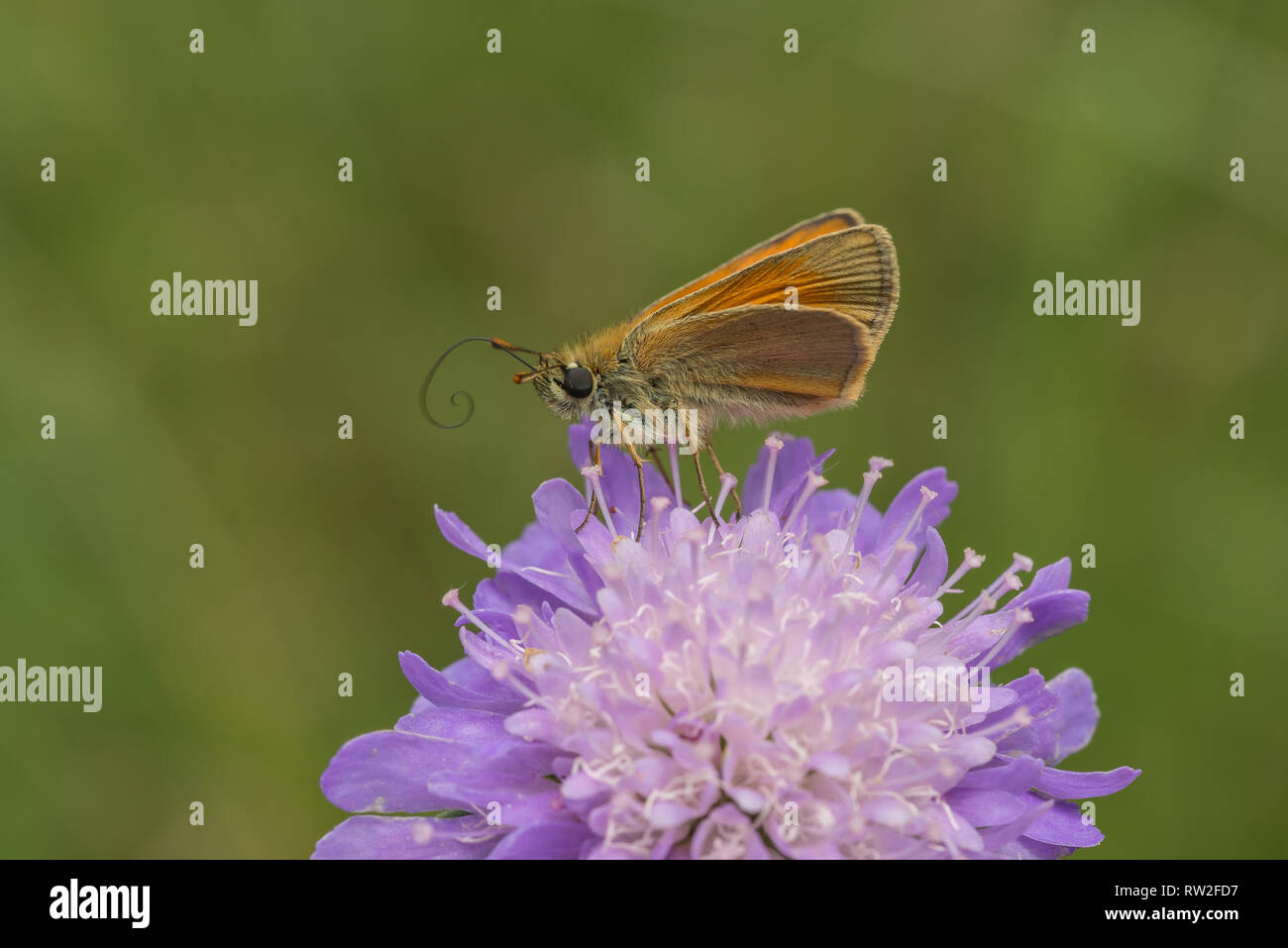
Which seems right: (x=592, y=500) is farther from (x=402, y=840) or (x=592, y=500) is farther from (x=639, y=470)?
(x=402, y=840)

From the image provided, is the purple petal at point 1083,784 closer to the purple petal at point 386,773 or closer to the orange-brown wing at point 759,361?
the orange-brown wing at point 759,361

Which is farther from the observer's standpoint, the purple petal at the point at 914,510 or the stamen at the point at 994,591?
the purple petal at the point at 914,510

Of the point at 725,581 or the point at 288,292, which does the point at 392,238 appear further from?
the point at 725,581

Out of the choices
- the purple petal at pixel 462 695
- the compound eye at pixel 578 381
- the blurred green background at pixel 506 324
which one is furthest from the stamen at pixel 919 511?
the blurred green background at pixel 506 324

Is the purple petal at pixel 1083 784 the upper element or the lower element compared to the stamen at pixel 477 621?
lower
